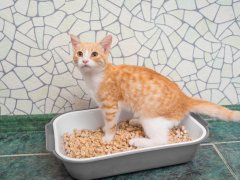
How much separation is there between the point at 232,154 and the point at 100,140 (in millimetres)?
503

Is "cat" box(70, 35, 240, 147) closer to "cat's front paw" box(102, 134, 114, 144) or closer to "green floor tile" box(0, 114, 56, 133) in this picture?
"cat's front paw" box(102, 134, 114, 144)

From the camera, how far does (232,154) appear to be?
109 cm

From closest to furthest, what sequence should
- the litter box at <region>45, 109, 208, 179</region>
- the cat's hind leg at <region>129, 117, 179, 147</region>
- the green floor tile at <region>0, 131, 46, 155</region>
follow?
the litter box at <region>45, 109, 208, 179</region>, the cat's hind leg at <region>129, 117, 179, 147</region>, the green floor tile at <region>0, 131, 46, 155</region>

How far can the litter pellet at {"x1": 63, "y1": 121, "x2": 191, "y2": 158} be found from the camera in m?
1.02

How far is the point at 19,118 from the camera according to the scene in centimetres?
120

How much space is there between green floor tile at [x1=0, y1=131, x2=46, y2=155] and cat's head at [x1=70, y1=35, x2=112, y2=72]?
1.31 feet

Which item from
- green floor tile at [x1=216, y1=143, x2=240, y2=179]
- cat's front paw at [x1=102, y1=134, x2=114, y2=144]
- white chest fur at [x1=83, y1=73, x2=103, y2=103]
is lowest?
green floor tile at [x1=216, y1=143, x2=240, y2=179]

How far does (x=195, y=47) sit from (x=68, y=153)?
66 cm

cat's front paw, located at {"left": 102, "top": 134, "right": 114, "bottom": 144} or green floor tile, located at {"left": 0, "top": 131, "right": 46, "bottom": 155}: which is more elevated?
cat's front paw, located at {"left": 102, "top": 134, "right": 114, "bottom": 144}

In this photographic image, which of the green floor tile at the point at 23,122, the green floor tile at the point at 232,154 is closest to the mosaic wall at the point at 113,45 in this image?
the green floor tile at the point at 23,122

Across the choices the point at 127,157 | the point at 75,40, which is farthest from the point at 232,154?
the point at 75,40

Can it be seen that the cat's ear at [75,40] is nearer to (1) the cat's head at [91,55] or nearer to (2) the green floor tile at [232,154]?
(1) the cat's head at [91,55]

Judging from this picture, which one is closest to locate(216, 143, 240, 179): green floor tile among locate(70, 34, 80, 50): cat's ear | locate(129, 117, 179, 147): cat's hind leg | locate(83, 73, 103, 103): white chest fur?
locate(129, 117, 179, 147): cat's hind leg

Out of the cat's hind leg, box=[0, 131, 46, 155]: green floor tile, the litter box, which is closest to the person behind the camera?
the litter box
